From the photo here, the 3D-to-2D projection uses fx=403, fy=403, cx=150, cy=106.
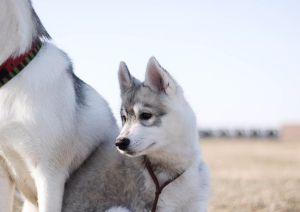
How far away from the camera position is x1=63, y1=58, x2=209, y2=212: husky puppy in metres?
2.84

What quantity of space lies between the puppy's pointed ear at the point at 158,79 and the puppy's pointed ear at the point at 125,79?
0.19 meters

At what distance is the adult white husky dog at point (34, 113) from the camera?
2.73 meters

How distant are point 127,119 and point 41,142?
660 mm

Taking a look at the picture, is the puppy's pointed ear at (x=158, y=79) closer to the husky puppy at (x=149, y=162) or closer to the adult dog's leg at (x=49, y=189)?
the husky puppy at (x=149, y=162)

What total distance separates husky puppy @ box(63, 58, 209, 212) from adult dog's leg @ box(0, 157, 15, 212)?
0.44m

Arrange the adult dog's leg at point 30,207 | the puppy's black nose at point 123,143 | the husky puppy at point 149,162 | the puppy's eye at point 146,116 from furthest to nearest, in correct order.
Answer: the adult dog's leg at point 30,207, the puppy's eye at point 146,116, the husky puppy at point 149,162, the puppy's black nose at point 123,143

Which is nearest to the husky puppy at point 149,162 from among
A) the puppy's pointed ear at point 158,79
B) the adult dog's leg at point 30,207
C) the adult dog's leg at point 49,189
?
the puppy's pointed ear at point 158,79

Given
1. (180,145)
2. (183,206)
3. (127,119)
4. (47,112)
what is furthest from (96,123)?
(183,206)

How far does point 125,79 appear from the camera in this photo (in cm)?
335

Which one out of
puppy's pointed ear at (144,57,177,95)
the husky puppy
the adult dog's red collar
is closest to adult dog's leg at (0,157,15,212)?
the husky puppy

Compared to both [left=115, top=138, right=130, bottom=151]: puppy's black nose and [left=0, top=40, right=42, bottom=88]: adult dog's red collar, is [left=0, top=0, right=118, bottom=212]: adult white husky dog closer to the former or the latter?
[left=0, top=40, right=42, bottom=88]: adult dog's red collar

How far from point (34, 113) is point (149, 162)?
90 centimetres

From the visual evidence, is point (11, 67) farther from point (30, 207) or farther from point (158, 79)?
point (30, 207)

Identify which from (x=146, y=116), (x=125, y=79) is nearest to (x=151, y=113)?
(x=146, y=116)
